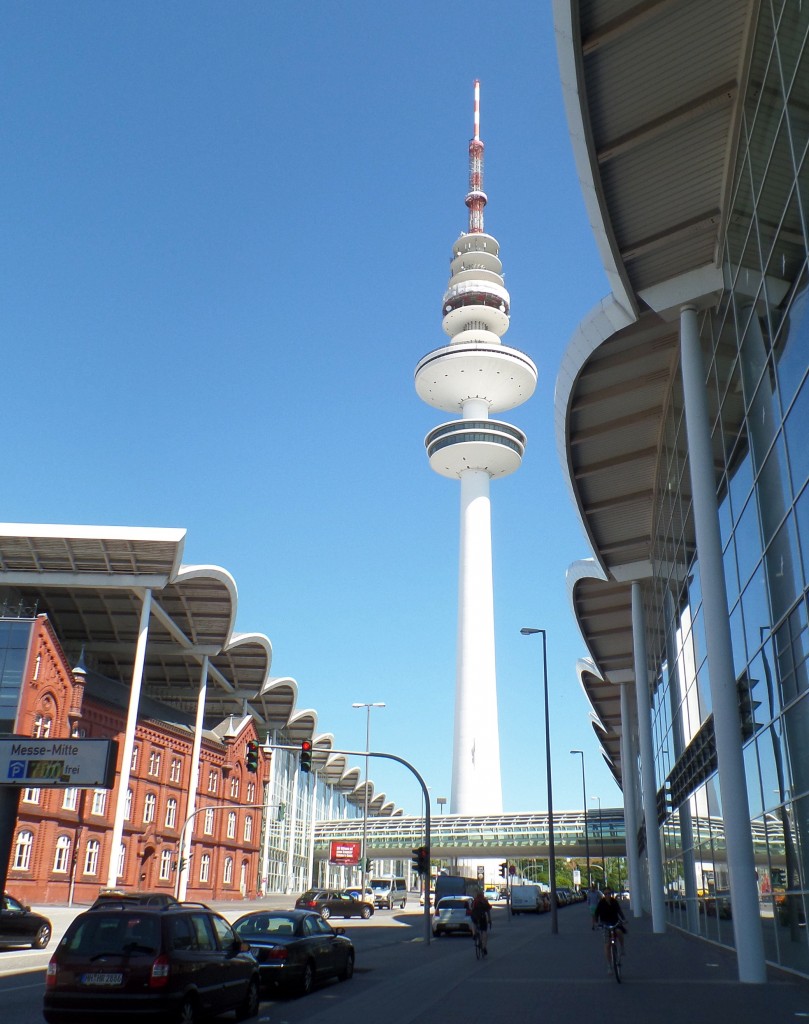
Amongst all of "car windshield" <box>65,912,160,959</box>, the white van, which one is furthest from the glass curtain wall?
the white van

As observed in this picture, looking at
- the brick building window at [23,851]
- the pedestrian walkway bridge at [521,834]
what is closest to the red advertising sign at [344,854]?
the pedestrian walkway bridge at [521,834]

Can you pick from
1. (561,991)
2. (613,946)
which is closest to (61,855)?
(613,946)

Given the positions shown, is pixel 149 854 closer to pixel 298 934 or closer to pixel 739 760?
pixel 298 934

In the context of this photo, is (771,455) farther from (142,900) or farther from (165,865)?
(165,865)

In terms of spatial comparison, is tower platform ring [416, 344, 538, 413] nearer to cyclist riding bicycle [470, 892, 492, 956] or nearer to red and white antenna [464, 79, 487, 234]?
red and white antenna [464, 79, 487, 234]

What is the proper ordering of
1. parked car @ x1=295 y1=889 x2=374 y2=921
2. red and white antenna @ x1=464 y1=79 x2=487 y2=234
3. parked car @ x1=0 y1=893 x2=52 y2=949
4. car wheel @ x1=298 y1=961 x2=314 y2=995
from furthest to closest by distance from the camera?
1. red and white antenna @ x1=464 y1=79 x2=487 y2=234
2. parked car @ x1=295 y1=889 x2=374 y2=921
3. parked car @ x1=0 y1=893 x2=52 y2=949
4. car wheel @ x1=298 y1=961 x2=314 y2=995

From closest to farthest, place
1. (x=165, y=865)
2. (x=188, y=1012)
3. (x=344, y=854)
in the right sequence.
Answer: (x=188, y=1012)
(x=165, y=865)
(x=344, y=854)

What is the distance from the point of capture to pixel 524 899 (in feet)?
196

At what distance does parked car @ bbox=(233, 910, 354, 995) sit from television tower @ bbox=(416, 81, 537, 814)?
8031cm

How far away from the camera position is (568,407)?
24062 millimetres

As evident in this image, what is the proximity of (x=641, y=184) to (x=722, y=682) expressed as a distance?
355 inches

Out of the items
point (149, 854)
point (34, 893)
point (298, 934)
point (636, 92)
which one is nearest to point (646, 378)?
point (636, 92)

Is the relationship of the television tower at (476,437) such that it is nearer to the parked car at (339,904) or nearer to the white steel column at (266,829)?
the white steel column at (266,829)

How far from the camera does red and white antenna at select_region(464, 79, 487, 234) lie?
398ft
